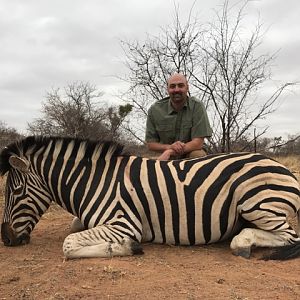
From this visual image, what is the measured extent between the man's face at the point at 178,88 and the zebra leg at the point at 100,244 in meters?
2.09

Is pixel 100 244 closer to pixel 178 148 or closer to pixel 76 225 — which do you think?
pixel 76 225

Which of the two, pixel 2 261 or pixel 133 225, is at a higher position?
pixel 133 225

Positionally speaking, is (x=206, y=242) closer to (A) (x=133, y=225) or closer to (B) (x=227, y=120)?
(A) (x=133, y=225)

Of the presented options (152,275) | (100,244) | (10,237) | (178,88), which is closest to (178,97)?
(178,88)

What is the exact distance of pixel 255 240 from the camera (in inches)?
128

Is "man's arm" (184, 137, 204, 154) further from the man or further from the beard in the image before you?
the beard

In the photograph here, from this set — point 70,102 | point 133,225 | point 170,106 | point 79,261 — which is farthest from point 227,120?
point 70,102

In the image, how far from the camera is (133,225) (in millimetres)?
3305

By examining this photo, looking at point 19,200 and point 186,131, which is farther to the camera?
point 186,131

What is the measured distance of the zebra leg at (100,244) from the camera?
3.06 metres

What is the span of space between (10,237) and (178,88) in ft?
7.83

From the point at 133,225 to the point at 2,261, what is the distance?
100 centimetres

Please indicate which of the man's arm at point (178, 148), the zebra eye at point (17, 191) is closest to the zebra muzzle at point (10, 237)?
the zebra eye at point (17, 191)

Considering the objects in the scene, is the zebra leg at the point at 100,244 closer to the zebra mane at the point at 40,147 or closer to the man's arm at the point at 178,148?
the zebra mane at the point at 40,147
